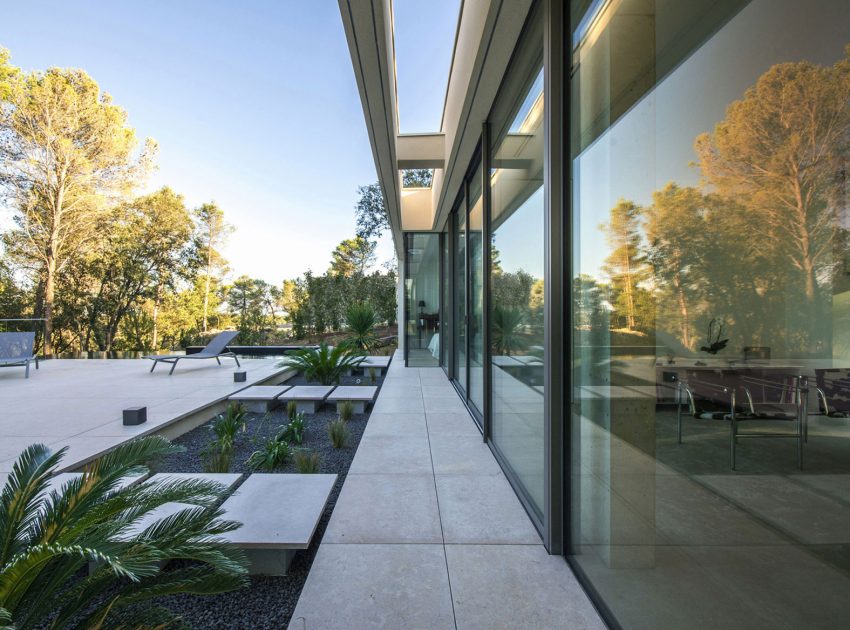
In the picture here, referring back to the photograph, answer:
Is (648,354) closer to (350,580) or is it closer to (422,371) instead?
(350,580)

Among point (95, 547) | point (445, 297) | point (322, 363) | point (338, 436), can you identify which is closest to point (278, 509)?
point (95, 547)

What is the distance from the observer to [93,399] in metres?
5.18

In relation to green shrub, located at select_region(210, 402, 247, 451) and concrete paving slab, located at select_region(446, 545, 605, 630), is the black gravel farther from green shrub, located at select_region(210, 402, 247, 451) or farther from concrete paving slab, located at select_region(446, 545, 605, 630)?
concrete paving slab, located at select_region(446, 545, 605, 630)

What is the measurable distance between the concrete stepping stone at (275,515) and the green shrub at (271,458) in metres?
Answer: 0.61

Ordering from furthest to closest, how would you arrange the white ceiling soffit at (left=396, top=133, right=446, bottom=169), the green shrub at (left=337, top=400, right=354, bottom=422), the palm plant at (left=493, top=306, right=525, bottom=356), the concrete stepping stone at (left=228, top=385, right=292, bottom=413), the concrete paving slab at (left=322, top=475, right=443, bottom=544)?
the white ceiling soffit at (left=396, top=133, right=446, bottom=169)
the concrete stepping stone at (left=228, top=385, right=292, bottom=413)
the green shrub at (left=337, top=400, right=354, bottom=422)
the palm plant at (left=493, top=306, right=525, bottom=356)
the concrete paving slab at (left=322, top=475, right=443, bottom=544)

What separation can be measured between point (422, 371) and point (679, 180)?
24.0ft

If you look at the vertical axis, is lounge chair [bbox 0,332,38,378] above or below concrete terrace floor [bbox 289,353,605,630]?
above

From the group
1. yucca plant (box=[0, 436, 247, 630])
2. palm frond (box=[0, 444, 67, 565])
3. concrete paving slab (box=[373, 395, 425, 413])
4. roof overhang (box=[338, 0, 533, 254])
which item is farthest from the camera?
concrete paving slab (box=[373, 395, 425, 413])

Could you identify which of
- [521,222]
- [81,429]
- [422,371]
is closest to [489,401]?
[521,222]

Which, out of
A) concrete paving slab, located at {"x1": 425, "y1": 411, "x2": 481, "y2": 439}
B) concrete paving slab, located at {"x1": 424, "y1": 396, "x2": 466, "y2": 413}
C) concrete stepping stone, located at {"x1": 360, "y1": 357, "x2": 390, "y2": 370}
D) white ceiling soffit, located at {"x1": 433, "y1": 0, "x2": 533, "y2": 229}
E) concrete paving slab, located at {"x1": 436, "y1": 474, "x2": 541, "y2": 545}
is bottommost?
concrete paving slab, located at {"x1": 436, "y1": 474, "x2": 541, "y2": 545}

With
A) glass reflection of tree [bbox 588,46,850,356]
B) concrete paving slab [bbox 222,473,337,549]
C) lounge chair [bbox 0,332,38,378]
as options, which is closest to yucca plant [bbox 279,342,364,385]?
concrete paving slab [bbox 222,473,337,549]

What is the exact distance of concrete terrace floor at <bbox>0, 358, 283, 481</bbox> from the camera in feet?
11.5

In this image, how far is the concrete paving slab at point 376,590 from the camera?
5.07ft

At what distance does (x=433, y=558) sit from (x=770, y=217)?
1880mm
